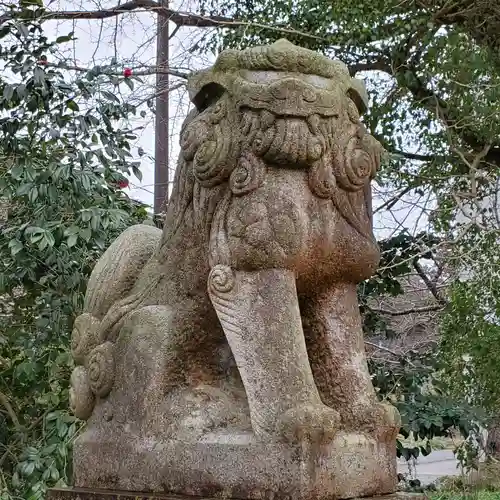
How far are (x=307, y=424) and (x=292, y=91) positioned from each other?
34.9 inches

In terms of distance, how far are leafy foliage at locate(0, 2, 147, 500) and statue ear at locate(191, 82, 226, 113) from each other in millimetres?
1266

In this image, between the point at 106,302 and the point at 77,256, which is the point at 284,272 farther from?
the point at 77,256

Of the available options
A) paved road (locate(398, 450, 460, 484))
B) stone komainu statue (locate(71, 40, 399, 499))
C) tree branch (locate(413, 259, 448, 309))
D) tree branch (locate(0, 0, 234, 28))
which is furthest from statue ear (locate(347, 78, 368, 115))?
paved road (locate(398, 450, 460, 484))

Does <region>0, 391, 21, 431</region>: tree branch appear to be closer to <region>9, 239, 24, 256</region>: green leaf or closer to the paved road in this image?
<region>9, 239, 24, 256</region>: green leaf

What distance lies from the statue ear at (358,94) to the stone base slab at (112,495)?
1136mm

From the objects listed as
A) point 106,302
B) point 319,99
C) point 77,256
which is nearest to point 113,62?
point 77,256

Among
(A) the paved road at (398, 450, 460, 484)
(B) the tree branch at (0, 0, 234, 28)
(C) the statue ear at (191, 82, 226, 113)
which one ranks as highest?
(B) the tree branch at (0, 0, 234, 28)

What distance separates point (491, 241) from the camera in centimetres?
561

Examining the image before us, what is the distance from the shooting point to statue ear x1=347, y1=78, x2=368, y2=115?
2.66 metres

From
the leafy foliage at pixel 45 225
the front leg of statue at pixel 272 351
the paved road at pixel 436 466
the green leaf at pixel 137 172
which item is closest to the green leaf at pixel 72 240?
the leafy foliage at pixel 45 225

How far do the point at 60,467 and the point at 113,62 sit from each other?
193 centimetres

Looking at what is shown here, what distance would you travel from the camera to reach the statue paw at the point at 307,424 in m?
2.20

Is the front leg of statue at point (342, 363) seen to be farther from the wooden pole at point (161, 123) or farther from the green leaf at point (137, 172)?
the wooden pole at point (161, 123)

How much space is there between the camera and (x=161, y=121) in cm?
652
